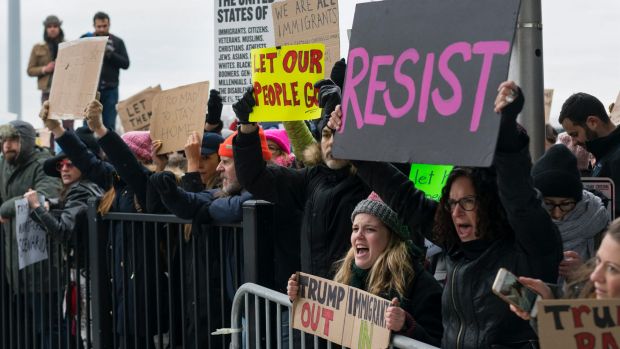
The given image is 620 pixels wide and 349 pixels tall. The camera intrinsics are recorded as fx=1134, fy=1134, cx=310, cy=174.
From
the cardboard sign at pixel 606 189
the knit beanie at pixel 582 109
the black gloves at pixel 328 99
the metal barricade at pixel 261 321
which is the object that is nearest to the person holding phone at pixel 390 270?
the metal barricade at pixel 261 321

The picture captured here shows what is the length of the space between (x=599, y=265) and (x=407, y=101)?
113 cm

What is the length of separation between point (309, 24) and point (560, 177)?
7.26ft

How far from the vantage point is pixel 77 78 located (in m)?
7.95

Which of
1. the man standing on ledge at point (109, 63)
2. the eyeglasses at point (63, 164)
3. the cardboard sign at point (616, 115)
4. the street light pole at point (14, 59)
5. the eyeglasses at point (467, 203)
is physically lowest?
the eyeglasses at point (467, 203)

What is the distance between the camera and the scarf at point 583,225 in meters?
4.76

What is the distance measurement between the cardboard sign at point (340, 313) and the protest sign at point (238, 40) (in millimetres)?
2533

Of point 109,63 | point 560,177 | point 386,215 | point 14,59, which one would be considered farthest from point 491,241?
point 14,59

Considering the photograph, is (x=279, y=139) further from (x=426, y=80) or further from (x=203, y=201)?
(x=426, y=80)

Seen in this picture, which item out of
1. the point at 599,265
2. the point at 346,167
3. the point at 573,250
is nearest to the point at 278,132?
the point at 346,167

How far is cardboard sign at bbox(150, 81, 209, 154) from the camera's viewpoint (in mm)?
7004

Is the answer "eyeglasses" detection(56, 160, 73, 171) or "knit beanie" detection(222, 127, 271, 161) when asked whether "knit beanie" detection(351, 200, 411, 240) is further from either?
"eyeglasses" detection(56, 160, 73, 171)

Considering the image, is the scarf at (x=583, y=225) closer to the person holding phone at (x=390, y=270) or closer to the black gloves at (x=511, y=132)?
the person holding phone at (x=390, y=270)

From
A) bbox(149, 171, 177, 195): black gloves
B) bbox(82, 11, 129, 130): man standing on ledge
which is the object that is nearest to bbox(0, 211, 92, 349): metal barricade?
bbox(149, 171, 177, 195): black gloves

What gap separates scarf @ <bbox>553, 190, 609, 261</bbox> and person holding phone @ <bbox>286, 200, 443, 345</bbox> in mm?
592
